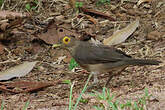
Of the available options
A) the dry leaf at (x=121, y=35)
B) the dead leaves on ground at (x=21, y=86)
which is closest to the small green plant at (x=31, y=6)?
the dry leaf at (x=121, y=35)

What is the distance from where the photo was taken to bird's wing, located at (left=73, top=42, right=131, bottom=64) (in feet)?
20.7

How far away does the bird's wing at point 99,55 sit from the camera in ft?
20.7

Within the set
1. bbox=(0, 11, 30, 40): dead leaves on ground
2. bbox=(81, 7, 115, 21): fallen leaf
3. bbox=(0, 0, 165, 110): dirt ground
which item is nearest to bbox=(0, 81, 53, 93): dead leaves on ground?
bbox=(0, 0, 165, 110): dirt ground

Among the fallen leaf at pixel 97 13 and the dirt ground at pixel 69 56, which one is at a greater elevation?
the fallen leaf at pixel 97 13

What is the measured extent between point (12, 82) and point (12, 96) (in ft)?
1.92

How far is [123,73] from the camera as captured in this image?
7020 millimetres

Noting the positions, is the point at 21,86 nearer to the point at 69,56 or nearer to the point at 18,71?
the point at 18,71

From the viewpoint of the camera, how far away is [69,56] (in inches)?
317

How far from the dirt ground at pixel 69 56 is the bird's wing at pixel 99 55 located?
42 cm

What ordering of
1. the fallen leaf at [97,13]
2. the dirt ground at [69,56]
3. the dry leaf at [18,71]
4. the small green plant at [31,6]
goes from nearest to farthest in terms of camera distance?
the dirt ground at [69,56] < the dry leaf at [18,71] < the fallen leaf at [97,13] < the small green plant at [31,6]

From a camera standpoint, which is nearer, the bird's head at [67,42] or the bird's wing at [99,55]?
the bird's wing at [99,55]

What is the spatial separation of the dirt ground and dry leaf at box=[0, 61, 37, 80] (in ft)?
0.35

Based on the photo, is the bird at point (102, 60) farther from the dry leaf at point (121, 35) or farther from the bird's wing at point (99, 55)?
the dry leaf at point (121, 35)

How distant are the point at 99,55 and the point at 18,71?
1715 millimetres
